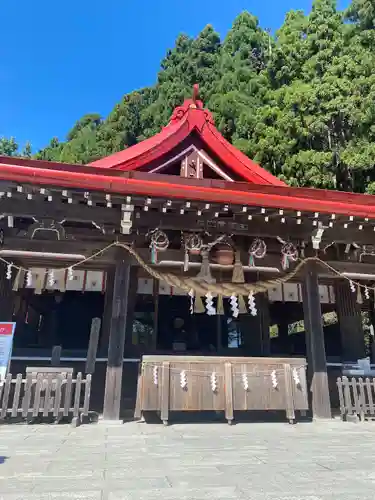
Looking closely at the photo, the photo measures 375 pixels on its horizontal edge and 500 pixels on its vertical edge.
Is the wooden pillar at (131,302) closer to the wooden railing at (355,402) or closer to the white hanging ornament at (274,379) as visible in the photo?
the white hanging ornament at (274,379)

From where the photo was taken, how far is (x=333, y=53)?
71.6ft

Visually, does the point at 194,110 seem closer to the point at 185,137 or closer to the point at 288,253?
the point at 185,137

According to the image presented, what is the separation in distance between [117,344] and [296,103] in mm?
19285

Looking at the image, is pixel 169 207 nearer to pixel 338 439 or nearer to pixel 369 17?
pixel 338 439

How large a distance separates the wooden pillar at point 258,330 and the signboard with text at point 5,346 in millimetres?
5595

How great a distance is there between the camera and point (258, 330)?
9.29 m

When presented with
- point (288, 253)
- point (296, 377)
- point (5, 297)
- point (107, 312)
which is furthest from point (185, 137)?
point (296, 377)

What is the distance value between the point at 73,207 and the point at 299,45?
23132mm

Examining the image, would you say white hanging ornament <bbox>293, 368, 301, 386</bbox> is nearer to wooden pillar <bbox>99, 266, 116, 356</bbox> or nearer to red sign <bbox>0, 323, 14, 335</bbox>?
wooden pillar <bbox>99, 266, 116, 356</bbox>

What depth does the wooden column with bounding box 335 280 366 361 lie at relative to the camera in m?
9.65

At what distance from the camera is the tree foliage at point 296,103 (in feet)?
62.3

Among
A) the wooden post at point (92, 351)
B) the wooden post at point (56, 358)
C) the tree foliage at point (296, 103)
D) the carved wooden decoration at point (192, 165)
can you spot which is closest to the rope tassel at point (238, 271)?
the carved wooden decoration at point (192, 165)

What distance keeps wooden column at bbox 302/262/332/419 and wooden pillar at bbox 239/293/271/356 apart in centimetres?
193

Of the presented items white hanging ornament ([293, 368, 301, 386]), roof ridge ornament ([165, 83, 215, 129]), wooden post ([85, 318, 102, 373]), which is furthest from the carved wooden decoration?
white hanging ornament ([293, 368, 301, 386])
